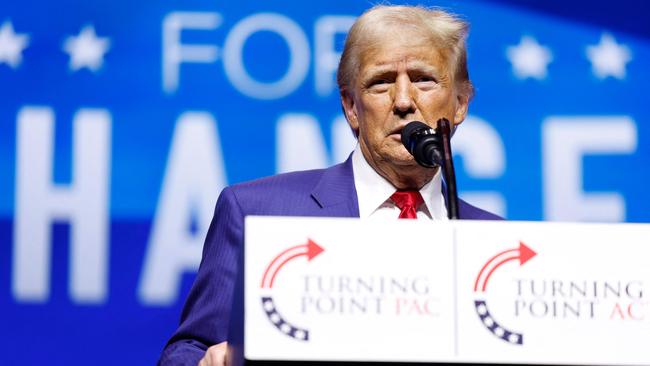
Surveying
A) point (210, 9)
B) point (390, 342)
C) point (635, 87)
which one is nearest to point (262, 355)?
point (390, 342)

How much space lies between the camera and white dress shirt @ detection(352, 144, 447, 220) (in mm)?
2273

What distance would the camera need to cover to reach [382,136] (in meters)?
2.27

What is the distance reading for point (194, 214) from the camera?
118 inches

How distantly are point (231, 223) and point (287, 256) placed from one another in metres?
0.82

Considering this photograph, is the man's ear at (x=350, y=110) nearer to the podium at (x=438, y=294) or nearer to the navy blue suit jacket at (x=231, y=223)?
the navy blue suit jacket at (x=231, y=223)

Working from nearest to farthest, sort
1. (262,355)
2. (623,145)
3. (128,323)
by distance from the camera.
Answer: (262,355) < (128,323) < (623,145)

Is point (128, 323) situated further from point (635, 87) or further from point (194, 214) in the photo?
point (635, 87)

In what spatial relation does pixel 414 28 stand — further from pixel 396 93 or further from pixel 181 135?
pixel 181 135

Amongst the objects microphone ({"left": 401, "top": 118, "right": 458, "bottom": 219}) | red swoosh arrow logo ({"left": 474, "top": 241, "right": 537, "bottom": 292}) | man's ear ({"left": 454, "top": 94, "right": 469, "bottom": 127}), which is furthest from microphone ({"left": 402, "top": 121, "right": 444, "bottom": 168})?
man's ear ({"left": 454, "top": 94, "right": 469, "bottom": 127})

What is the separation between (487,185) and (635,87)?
0.52 meters

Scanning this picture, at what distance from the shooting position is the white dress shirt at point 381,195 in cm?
227

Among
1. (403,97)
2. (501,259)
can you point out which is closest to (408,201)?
(403,97)

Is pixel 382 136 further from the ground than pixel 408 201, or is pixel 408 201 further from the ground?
pixel 382 136

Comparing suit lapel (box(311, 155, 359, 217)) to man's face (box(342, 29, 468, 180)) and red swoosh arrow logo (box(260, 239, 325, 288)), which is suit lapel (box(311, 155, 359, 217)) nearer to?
man's face (box(342, 29, 468, 180))
